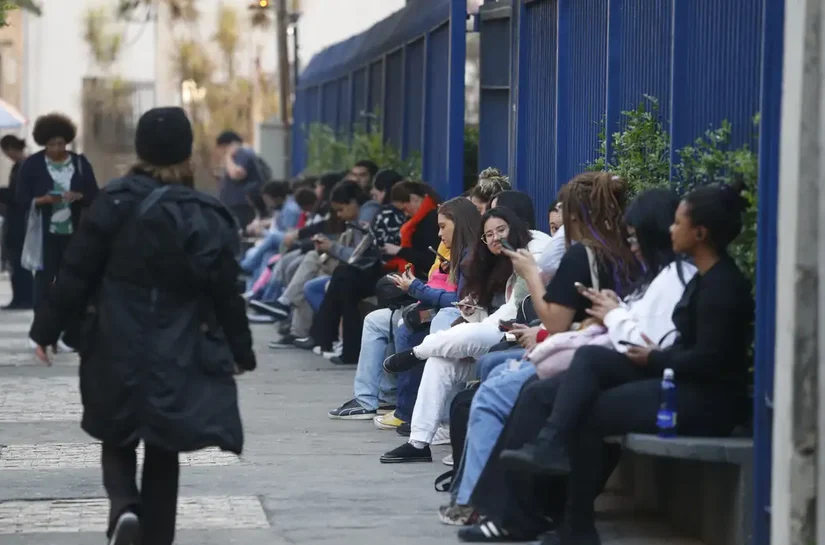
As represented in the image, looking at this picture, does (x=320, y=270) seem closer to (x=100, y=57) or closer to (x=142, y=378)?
(x=142, y=378)

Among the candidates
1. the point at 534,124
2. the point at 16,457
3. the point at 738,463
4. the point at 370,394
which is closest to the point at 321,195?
the point at 534,124

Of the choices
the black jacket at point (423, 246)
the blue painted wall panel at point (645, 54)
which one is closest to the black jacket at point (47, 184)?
the black jacket at point (423, 246)

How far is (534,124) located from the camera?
494 inches

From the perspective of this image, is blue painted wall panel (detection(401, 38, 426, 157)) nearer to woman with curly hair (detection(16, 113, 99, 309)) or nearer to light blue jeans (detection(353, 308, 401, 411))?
woman with curly hair (detection(16, 113, 99, 309))

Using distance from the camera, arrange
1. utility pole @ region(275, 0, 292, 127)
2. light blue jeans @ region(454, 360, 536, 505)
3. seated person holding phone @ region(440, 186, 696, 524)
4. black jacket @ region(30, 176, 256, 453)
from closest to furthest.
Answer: black jacket @ region(30, 176, 256, 453) → seated person holding phone @ region(440, 186, 696, 524) → light blue jeans @ region(454, 360, 536, 505) → utility pole @ region(275, 0, 292, 127)

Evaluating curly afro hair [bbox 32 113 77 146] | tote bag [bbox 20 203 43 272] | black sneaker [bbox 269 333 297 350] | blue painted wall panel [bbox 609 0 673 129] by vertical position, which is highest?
blue painted wall panel [bbox 609 0 673 129]

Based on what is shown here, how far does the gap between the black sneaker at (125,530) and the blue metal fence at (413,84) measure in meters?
7.81

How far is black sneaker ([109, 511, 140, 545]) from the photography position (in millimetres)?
6223

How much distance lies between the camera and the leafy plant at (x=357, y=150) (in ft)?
57.7

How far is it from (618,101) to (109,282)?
14.7 ft

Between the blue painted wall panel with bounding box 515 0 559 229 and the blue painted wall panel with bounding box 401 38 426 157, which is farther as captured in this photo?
the blue painted wall panel with bounding box 401 38 426 157

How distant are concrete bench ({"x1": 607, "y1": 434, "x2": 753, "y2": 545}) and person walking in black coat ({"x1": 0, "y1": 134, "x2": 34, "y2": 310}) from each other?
365 inches

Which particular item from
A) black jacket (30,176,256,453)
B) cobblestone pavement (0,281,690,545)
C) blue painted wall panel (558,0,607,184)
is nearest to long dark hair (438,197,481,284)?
cobblestone pavement (0,281,690,545)

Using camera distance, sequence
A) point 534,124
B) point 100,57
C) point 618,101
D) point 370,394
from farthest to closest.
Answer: point 100,57 < point 534,124 < point 370,394 < point 618,101
